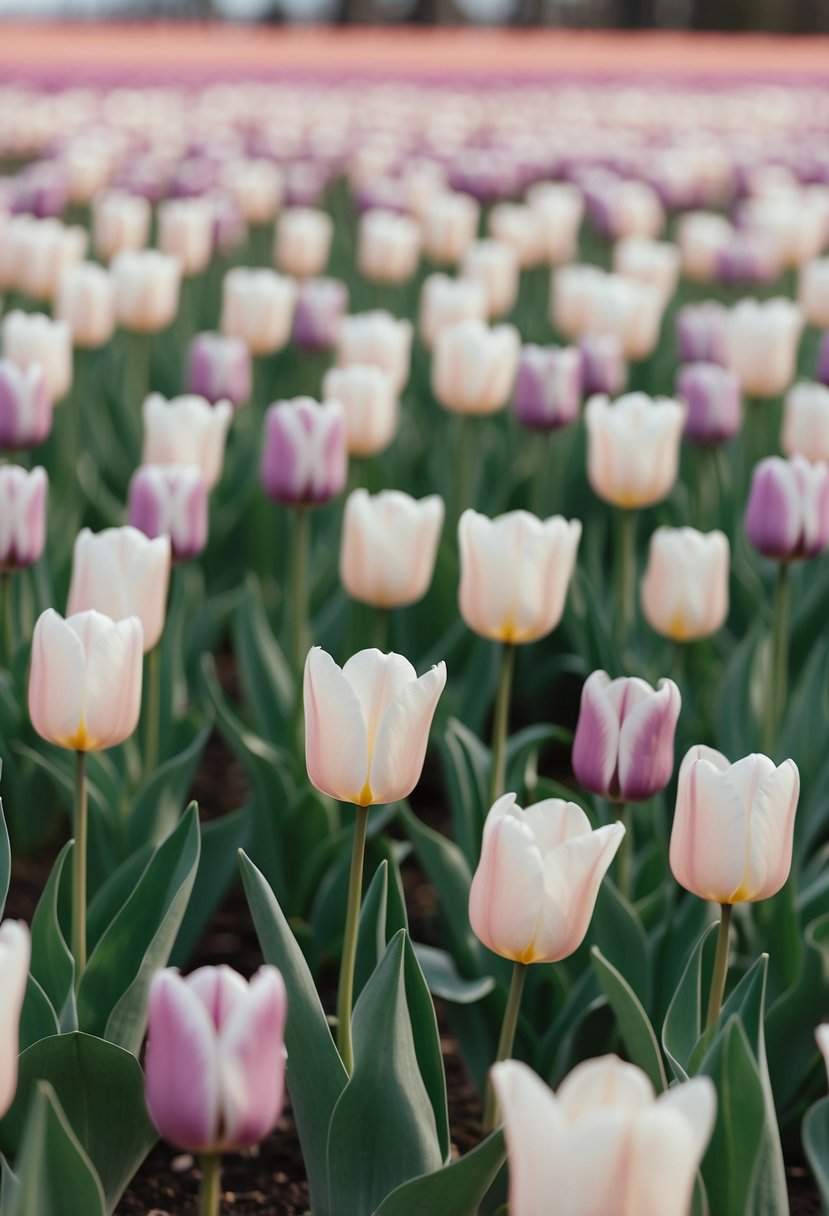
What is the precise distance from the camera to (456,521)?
3.75 metres

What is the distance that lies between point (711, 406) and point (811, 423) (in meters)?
0.23

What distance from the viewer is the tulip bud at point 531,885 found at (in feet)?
5.00

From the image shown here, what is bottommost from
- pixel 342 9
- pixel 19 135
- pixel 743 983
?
pixel 342 9

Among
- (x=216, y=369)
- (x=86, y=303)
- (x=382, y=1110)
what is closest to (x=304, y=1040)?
(x=382, y=1110)

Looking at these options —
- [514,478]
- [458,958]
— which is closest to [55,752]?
[458,958]

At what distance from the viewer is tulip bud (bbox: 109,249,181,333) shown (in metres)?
4.27

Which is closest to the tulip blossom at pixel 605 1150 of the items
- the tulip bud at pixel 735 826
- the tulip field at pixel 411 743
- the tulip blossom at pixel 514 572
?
the tulip field at pixel 411 743

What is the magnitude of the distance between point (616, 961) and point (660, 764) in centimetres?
35

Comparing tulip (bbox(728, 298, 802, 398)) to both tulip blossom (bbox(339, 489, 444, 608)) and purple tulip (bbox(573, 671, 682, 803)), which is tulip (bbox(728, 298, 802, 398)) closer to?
tulip blossom (bbox(339, 489, 444, 608))

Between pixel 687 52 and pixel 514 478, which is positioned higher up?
pixel 514 478

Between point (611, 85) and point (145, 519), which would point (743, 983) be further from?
point (611, 85)

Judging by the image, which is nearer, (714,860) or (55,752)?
(714,860)

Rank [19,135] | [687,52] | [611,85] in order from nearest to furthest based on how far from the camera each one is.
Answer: [19,135], [611,85], [687,52]

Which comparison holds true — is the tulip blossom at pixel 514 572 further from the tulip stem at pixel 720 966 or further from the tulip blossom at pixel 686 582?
the tulip stem at pixel 720 966
